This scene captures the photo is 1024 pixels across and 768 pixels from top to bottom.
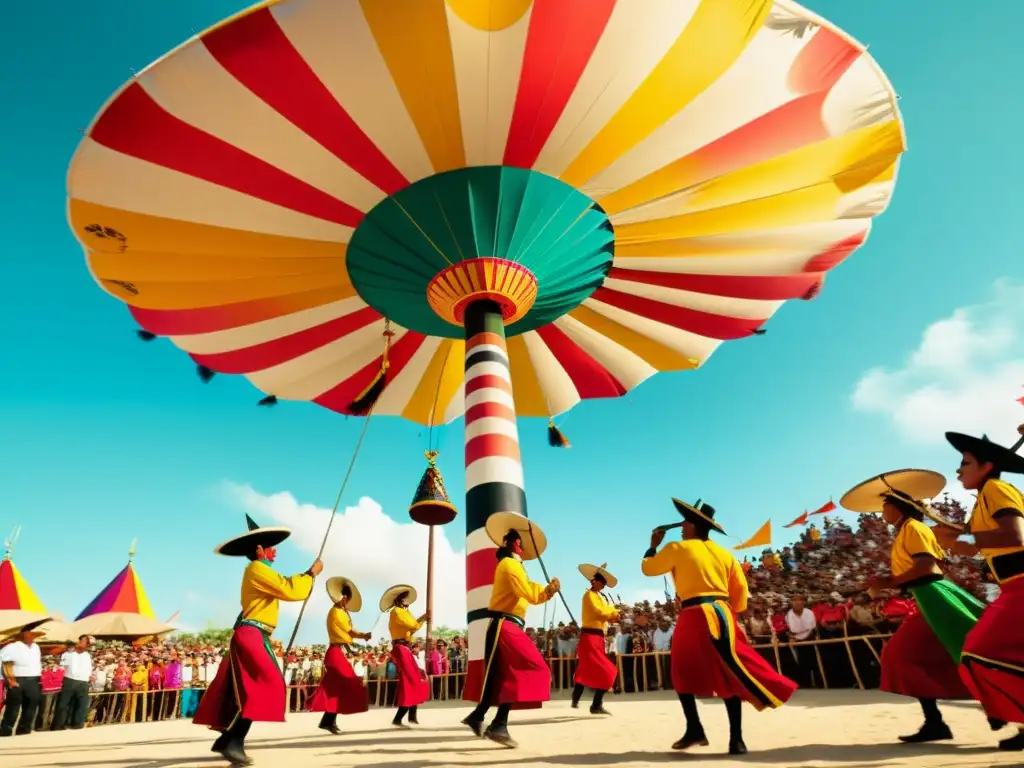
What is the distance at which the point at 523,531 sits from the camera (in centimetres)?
620

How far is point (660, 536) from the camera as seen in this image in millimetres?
5328

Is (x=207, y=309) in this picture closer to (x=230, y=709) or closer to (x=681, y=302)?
(x=230, y=709)

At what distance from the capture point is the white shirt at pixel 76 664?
13234 millimetres

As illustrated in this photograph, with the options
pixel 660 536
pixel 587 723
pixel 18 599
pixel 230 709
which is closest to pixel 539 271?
pixel 660 536

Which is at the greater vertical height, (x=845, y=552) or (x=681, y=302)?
(x=681, y=302)

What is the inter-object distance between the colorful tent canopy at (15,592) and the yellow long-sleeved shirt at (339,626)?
55.7ft

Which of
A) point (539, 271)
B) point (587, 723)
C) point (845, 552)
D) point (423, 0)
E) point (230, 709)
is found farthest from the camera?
point (845, 552)

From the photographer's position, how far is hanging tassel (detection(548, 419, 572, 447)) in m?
12.3

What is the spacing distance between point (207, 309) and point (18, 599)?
16.6 meters

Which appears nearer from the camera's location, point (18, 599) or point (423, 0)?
point (423, 0)

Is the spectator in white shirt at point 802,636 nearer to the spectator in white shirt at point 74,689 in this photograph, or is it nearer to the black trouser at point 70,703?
the spectator in white shirt at point 74,689

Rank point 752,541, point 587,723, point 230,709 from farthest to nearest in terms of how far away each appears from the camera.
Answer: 1. point 752,541
2. point 587,723
3. point 230,709

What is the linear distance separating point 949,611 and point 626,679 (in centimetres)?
1111

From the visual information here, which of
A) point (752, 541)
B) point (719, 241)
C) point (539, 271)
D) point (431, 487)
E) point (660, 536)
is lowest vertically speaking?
point (660, 536)
